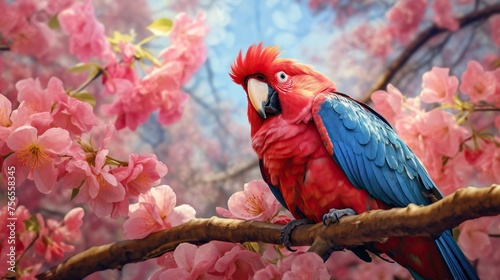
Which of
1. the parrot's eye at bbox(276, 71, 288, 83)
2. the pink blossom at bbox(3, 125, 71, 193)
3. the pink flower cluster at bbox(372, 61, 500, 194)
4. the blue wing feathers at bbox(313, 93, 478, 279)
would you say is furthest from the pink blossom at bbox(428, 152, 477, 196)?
the pink blossom at bbox(3, 125, 71, 193)

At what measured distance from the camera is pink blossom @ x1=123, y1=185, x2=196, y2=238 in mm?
670

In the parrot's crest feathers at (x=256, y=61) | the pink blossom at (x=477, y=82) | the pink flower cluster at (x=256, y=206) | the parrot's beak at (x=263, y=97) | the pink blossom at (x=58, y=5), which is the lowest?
the pink flower cluster at (x=256, y=206)

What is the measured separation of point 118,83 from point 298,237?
42 centimetres

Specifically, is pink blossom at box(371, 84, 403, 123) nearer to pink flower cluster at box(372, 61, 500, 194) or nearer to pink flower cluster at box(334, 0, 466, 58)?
pink flower cluster at box(372, 61, 500, 194)

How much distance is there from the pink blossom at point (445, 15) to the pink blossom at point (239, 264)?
888 mm

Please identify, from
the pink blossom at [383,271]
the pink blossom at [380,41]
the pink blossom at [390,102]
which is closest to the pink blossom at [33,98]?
the pink blossom at [390,102]

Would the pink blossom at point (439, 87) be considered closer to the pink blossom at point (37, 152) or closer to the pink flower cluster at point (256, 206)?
the pink flower cluster at point (256, 206)

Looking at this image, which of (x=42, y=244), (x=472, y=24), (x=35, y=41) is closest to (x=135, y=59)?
(x=35, y=41)

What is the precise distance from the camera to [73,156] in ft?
1.94

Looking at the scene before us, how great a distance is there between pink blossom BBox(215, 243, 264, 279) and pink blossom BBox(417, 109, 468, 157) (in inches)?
12.4

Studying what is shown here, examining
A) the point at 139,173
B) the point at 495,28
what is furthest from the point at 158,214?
the point at 495,28

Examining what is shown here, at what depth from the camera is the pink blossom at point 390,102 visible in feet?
2.59

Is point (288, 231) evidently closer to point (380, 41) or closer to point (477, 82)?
point (477, 82)

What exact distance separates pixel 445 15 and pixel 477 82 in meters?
0.52
